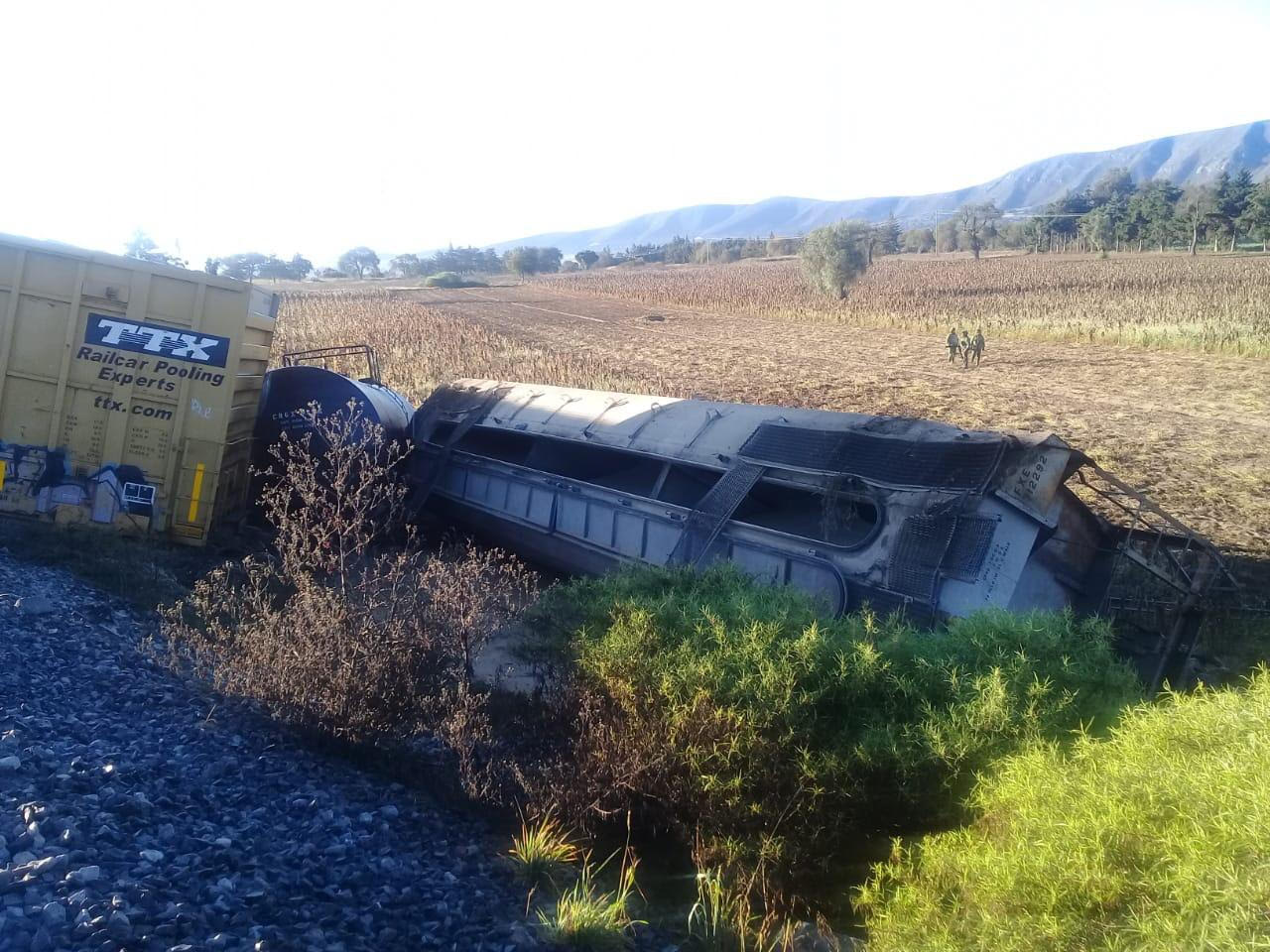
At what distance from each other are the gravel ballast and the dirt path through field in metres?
8.54

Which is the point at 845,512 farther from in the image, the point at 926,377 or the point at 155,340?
the point at 926,377

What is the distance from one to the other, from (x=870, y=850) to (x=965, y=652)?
3.57ft

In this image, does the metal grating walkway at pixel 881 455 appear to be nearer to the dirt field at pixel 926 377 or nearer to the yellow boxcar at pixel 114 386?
the dirt field at pixel 926 377

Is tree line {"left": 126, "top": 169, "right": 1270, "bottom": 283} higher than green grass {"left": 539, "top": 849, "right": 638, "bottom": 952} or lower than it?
higher

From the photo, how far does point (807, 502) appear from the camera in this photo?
8914 millimetres

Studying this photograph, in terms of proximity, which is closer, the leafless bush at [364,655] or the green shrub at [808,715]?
the green shrub at [808,715]

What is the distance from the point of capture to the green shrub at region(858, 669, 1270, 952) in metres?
2.75

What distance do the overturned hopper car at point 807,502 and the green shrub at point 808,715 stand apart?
167cm

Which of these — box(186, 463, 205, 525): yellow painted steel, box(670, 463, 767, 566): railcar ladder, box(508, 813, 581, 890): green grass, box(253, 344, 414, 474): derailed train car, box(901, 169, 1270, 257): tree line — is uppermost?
box(901, 169, 1270, 257): tree line

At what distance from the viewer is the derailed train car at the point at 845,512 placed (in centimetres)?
671

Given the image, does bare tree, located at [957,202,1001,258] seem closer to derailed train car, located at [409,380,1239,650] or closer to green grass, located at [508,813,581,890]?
derailed train car, located at [409,380,1239,650]

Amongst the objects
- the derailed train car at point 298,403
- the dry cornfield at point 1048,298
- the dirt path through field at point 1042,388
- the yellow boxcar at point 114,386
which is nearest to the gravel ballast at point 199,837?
the yellow boxcar at point 114,386

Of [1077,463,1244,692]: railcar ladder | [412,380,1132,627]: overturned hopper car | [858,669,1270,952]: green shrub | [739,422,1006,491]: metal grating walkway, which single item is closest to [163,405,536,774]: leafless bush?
[412,380,1132,627]: overturned hopper car

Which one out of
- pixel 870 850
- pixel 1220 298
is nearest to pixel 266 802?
pixel 870 850
